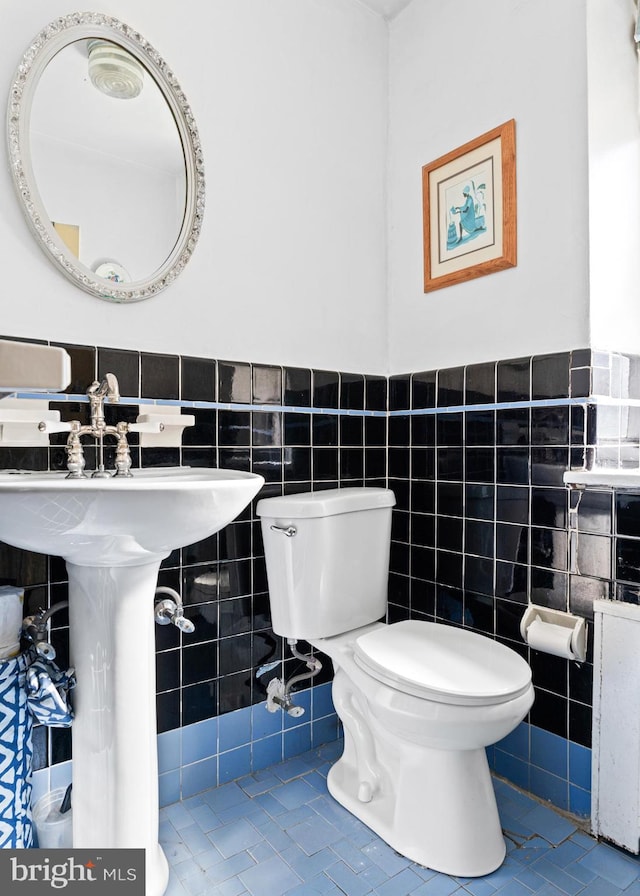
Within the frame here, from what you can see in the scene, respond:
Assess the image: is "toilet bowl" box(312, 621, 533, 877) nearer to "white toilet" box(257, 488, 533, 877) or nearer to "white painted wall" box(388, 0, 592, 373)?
"white toilet" box(257, 488, 533, 877)

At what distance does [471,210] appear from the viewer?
1.77 meters

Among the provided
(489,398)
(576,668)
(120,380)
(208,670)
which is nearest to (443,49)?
(489,398)

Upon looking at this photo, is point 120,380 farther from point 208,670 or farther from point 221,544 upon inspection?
point 208,670

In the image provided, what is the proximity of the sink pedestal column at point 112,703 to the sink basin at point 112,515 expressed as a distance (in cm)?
9

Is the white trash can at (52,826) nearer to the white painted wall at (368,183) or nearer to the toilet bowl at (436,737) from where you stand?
the toilet bowl at (436,737)

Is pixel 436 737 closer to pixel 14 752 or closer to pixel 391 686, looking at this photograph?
pixel 391 686

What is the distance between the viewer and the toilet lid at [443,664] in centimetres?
124

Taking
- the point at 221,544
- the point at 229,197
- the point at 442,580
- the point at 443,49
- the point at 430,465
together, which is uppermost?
the point at 443,49

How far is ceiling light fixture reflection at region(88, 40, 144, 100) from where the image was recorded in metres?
1.47

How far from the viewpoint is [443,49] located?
186 centimetres

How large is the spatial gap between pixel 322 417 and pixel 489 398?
523 millimetres

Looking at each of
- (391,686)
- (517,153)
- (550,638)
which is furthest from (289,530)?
(517,153)

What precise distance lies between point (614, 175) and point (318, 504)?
119 centimetres

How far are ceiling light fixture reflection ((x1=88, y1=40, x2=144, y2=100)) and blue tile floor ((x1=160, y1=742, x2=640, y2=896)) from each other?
190cm
